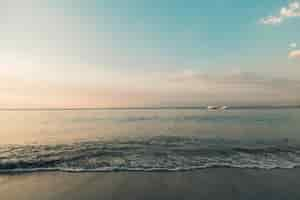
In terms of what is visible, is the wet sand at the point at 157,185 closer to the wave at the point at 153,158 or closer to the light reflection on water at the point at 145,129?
the wave at the point at 153,158

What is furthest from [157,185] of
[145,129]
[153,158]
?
[145,129]

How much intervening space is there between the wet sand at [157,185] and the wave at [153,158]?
0.62 meters

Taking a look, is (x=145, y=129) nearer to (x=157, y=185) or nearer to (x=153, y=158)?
(x=153, y=158)

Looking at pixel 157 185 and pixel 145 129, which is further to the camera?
pixel 145 129

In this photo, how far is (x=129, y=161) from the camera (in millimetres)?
7758

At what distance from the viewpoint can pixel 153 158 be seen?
27.0ft

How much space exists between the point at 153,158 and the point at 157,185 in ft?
9.60

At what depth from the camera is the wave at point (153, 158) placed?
7.01 metres

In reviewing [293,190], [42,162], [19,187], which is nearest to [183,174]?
[293,190]

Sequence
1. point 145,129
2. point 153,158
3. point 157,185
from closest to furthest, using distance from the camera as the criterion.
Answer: point 157,185
point 153,158
point 145,129

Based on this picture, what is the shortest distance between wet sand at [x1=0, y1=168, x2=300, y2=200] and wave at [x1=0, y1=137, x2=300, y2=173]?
0.62 metres

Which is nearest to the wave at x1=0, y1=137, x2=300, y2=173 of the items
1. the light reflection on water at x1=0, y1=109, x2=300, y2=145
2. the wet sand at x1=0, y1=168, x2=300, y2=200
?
the wet sand at x1=0, y1=168, x2=300, y2=200

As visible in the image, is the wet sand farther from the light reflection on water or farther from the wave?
the light reflection on water

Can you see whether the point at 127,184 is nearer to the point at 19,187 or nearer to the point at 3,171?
the point at 19,187
